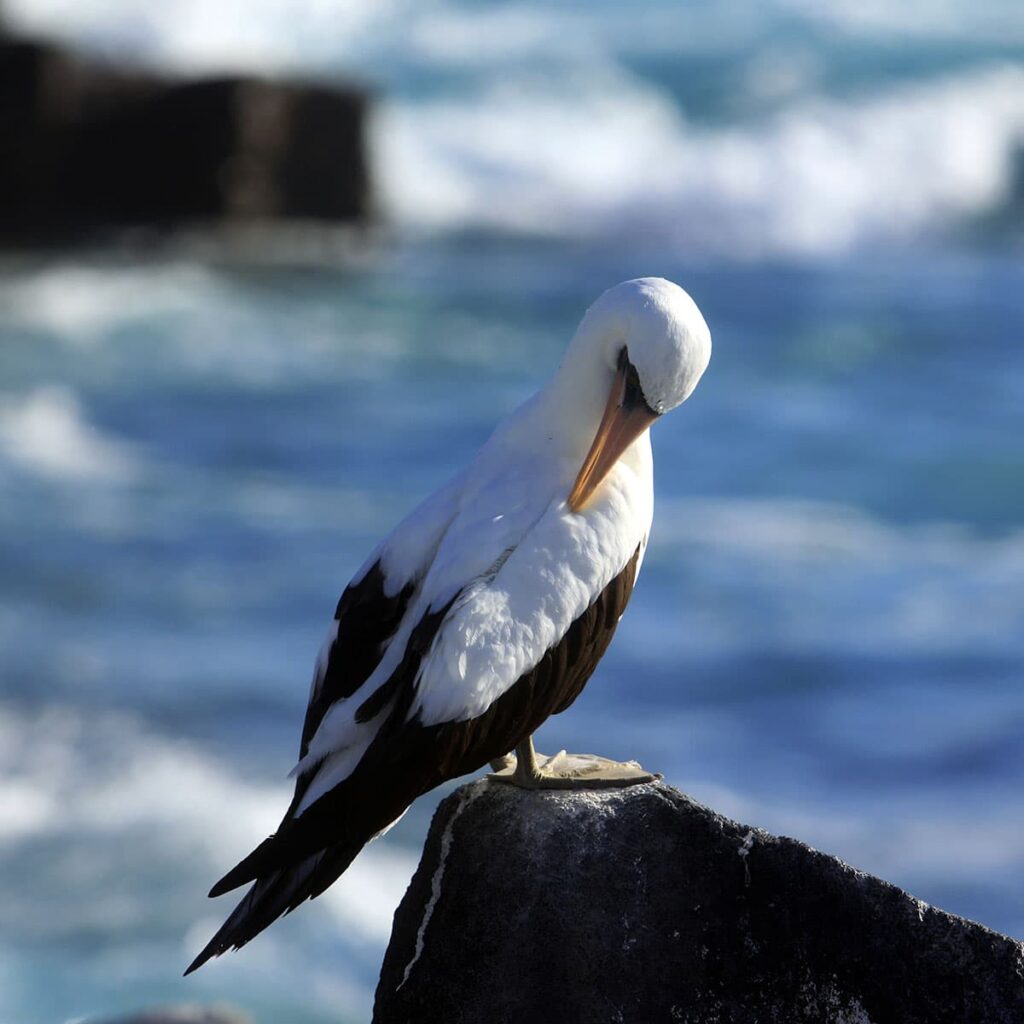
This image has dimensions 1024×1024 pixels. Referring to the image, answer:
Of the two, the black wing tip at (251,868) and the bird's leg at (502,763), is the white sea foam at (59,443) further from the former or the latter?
the black wing tip at (251,868)

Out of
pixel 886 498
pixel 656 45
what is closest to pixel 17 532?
pixel 886 498

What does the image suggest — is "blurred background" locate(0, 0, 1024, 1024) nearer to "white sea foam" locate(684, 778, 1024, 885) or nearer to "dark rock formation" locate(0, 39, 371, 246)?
"white sea foam" locate(684, 778, 1024, 885)

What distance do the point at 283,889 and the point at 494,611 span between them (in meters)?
0.92

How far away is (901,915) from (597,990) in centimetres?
82

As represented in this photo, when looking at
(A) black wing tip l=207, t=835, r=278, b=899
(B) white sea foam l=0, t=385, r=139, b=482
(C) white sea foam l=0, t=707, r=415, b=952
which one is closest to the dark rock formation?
(B) white sea foam l=0, t=385, r=139, b=482

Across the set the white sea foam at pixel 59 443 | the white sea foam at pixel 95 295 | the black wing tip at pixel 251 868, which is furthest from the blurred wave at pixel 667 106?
the black wing tip at pixel 251 868

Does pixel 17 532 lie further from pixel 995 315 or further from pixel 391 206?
pixel 391 206

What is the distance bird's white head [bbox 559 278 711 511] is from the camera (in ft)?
18.4

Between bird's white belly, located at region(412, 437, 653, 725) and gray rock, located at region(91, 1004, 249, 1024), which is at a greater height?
bird's white belly, located at region(412, 437, 653, 725)

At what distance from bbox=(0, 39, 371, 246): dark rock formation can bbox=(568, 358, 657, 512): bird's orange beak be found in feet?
60.9

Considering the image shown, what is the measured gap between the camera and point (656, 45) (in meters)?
33.5

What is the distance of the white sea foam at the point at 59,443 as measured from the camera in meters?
16.4

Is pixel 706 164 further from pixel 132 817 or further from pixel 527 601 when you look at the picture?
pixel 527 601

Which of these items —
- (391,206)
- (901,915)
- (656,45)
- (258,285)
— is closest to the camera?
(901,915)
